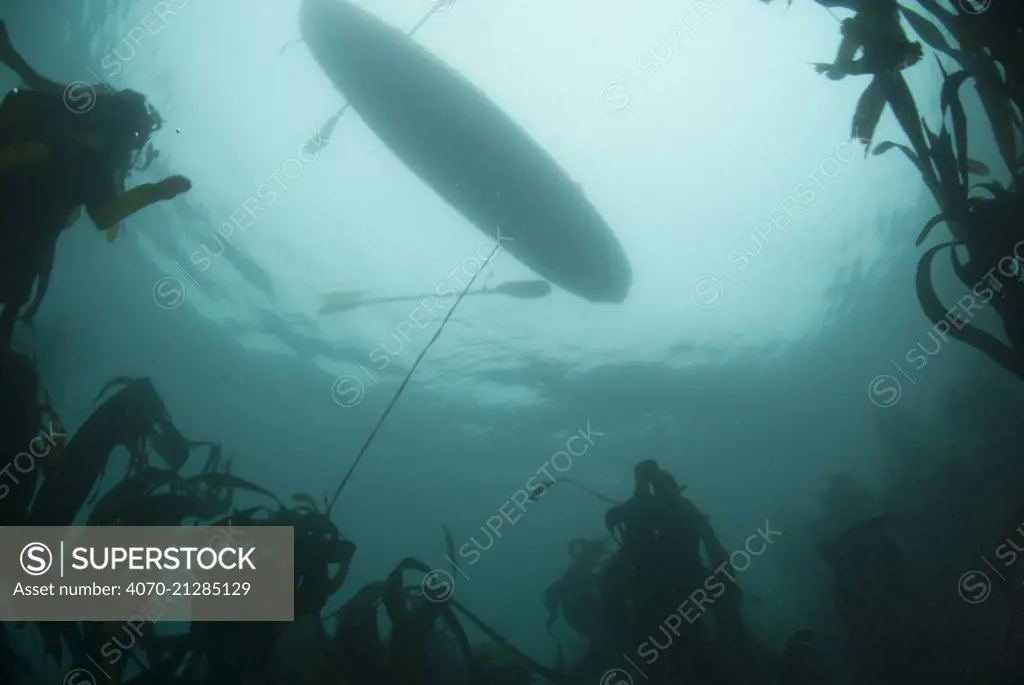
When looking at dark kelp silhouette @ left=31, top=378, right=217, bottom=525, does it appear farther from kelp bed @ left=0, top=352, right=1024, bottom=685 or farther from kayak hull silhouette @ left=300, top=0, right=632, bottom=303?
kayak hull silhouette @ left=300, top=0, right=632, bottom=303

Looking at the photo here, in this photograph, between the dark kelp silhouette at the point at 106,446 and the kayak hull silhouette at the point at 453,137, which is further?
the kayak hull silhouette at the point at 453,137

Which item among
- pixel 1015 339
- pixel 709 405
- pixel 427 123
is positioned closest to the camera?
pixel 1015 339

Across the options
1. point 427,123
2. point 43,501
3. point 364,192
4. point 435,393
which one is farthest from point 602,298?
point 435,393

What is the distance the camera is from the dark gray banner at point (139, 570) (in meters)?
3.92

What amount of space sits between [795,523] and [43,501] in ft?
67.3

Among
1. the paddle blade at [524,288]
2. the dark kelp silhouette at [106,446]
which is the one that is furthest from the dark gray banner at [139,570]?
the paddle blade at [524,288]

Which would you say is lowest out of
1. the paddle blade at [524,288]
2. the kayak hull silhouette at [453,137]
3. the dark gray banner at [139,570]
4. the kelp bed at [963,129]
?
the dark gray banner at [139,570]

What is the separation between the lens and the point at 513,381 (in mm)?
19609

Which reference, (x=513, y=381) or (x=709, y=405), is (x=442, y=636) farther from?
(x=709, y=405)

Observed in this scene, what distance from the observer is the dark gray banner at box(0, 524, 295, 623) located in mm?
3918

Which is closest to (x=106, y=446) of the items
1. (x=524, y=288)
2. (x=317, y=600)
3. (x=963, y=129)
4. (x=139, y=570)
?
(x=139, y=570)

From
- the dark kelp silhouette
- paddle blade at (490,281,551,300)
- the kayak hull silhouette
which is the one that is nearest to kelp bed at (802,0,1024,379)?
the kayak hull silhouette

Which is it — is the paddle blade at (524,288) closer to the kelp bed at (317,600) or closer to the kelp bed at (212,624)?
the kelp bed at (317,600)

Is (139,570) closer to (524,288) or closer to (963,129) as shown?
(524,288)
